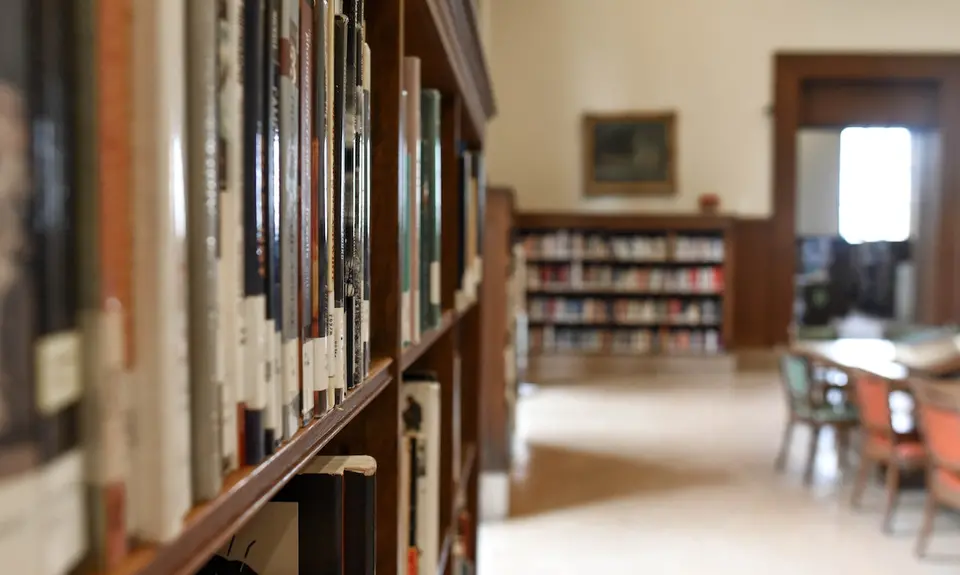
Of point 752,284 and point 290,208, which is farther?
point 752,284

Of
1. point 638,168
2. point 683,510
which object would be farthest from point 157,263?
point 638,168

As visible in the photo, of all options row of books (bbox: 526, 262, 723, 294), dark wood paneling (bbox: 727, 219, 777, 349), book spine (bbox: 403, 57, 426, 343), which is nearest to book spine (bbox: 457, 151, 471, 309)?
book spine (bbox: 403, 57, 426, 343)

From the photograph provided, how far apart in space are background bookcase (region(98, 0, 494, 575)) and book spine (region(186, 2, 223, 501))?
41mm

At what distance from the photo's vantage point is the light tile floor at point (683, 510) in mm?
3537

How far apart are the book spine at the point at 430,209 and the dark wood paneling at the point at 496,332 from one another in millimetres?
2796

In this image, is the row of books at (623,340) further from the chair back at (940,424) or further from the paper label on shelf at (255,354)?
the paper label on shelf at (255,354)

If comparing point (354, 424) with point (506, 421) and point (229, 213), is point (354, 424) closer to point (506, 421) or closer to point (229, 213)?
point (229, 213)

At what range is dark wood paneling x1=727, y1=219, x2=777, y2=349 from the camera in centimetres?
971

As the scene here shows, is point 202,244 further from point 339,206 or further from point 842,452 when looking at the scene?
point 842,452

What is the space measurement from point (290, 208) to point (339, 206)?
17cm

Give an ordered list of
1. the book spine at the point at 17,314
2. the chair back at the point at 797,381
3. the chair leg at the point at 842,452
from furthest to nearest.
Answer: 1. the chair leg at the point at 842,452
2. the chair back at the point at 797,381
3. the book spine at the point at 17,314

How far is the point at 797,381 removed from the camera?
189 inches

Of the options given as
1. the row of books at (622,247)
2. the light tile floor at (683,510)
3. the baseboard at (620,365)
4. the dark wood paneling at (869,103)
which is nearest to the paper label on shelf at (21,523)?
the light tile floor at (683,510)

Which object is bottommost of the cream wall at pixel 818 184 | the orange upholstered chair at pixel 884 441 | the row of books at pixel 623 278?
the orange upholstered chair at pixel 884 441
